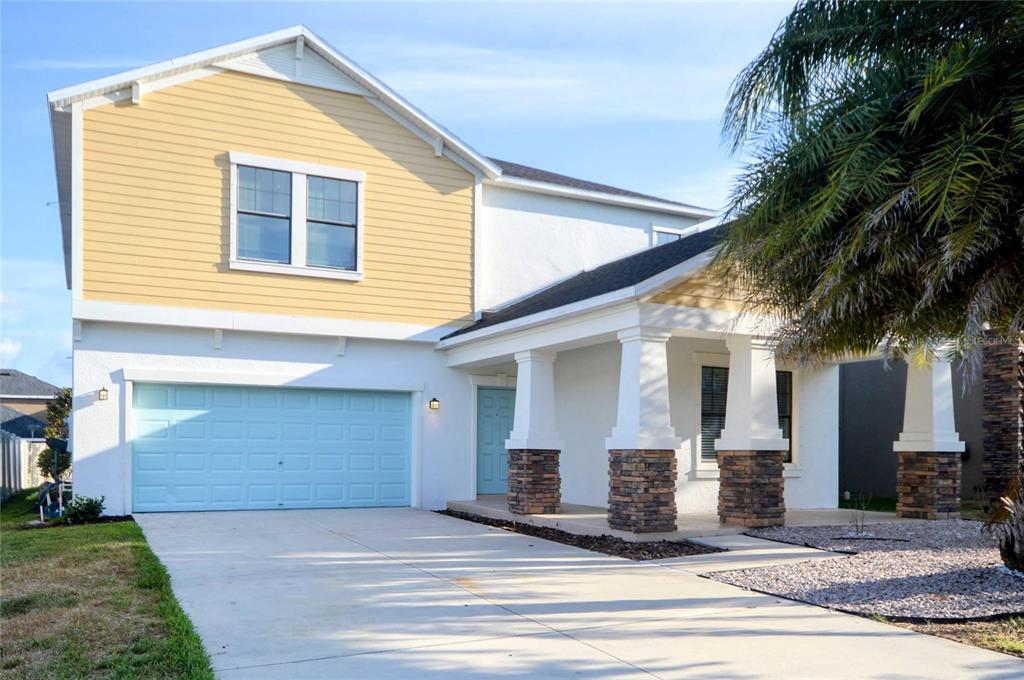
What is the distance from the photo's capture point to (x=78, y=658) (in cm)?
571

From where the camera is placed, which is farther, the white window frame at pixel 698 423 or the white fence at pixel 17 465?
the white fence at pixel 17 465

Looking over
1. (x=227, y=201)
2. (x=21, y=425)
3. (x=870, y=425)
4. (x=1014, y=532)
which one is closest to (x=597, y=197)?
(x=227, y=201)

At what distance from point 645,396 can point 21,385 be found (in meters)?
43.7

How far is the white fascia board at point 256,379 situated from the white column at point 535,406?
10.3 feet

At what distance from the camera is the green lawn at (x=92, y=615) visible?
556 centimetres

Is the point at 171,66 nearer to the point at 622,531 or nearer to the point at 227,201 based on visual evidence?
the point at 227,201

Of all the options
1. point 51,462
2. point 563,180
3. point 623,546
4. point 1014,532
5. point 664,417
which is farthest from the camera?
point 51,462

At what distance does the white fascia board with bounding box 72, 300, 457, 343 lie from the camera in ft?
44.9

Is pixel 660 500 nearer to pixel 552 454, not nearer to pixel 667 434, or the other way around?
pixel 667 434

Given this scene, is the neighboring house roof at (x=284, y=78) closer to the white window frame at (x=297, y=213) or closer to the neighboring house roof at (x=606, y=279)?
the white window frame at (x=297, y=213)

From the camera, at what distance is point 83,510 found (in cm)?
1330

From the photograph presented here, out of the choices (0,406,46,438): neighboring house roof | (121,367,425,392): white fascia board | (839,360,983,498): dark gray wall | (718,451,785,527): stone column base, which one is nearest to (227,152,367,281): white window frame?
(121,367,425,392): white fascia board

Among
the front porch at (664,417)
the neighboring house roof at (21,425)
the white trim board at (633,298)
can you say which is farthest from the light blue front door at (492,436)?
the neighboring house roof at (21,425)

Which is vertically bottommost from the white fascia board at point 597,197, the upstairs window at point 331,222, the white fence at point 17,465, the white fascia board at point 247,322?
the white fence at point 17,465
